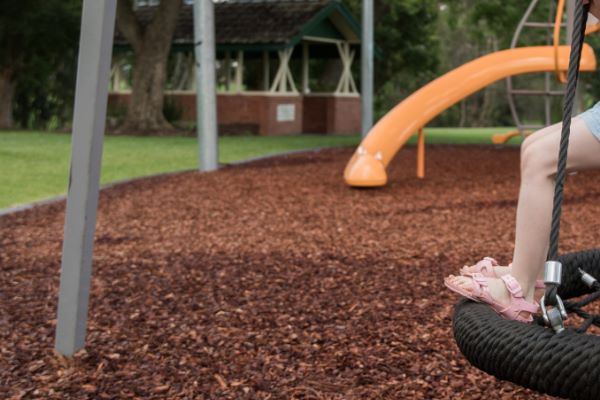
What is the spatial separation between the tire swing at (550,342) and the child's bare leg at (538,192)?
0.50 ft

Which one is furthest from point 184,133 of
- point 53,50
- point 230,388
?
point 230,388

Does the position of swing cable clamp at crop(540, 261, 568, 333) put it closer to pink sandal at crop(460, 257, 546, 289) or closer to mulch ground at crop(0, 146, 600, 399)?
pink sandal at crop(460, 257, 546, 289)

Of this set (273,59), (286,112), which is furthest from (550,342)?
(273,59)

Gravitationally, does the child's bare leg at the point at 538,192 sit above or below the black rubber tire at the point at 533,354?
above

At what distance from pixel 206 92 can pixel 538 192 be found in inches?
392

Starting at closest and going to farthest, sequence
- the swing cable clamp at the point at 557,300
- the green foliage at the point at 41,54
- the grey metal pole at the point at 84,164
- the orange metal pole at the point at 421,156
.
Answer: the swing cable clamp at the point at 557,300, the grey metal pole at the point at 84,164, the orange metal pole at the point at 421,156, the green foliage at the point at 41,54

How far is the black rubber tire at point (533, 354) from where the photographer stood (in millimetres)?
1840

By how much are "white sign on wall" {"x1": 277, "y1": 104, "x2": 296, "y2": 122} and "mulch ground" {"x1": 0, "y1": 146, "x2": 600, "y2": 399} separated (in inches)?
608

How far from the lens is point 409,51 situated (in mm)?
31688

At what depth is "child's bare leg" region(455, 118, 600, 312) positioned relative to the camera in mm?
2244

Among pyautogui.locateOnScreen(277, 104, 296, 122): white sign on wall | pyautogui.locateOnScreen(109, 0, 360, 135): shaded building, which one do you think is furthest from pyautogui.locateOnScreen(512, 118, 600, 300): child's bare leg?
pyautogui.locateOnScreen(277, 104, 296, 122): white sign on wall

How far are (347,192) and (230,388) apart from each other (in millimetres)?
6271

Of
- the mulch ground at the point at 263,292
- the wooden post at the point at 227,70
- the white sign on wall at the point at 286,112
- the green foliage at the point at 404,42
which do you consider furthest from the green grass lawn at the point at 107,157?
the green foliage at the point at 404,42

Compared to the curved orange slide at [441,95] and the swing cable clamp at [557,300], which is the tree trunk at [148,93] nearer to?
the curved orange slide at [441,95]
